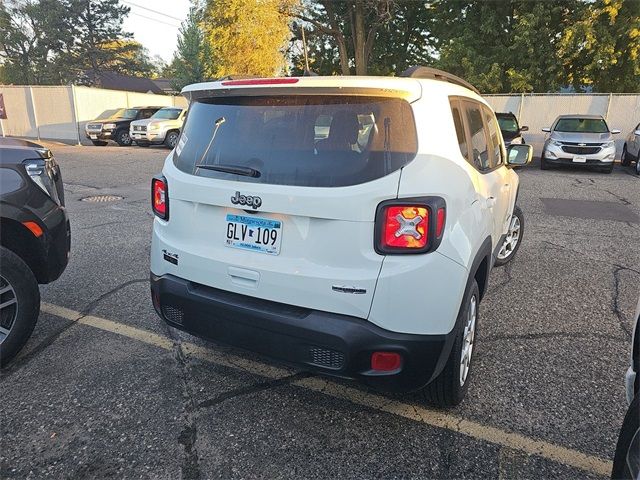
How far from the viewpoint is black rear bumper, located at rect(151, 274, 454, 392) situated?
205 centimetres

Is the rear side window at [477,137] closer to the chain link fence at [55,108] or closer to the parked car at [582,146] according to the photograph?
the parked car at [582,146]

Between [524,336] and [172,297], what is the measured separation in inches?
100

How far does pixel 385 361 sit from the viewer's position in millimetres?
2094

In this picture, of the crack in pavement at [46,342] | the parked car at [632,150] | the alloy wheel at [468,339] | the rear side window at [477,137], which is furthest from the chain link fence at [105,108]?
the crack in pavement at [46,342]

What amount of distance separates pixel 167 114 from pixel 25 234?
18040 mm

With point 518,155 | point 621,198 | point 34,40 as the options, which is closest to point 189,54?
point 34,40

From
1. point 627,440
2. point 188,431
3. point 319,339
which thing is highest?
point 319,339

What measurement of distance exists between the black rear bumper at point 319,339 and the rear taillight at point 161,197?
21.0 inches

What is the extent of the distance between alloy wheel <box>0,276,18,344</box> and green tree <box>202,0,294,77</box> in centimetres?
2104

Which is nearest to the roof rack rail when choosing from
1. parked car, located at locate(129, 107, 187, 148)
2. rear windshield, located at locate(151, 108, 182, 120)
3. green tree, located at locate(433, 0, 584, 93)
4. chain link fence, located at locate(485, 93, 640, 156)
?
chain link fence, located at locate(485, 93, 640, 156)

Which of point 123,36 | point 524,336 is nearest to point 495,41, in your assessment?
point 524,336

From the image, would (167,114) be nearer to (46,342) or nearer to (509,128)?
(509,128)

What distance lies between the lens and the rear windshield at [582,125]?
529 inches

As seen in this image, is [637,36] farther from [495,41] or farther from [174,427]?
[174,427]
